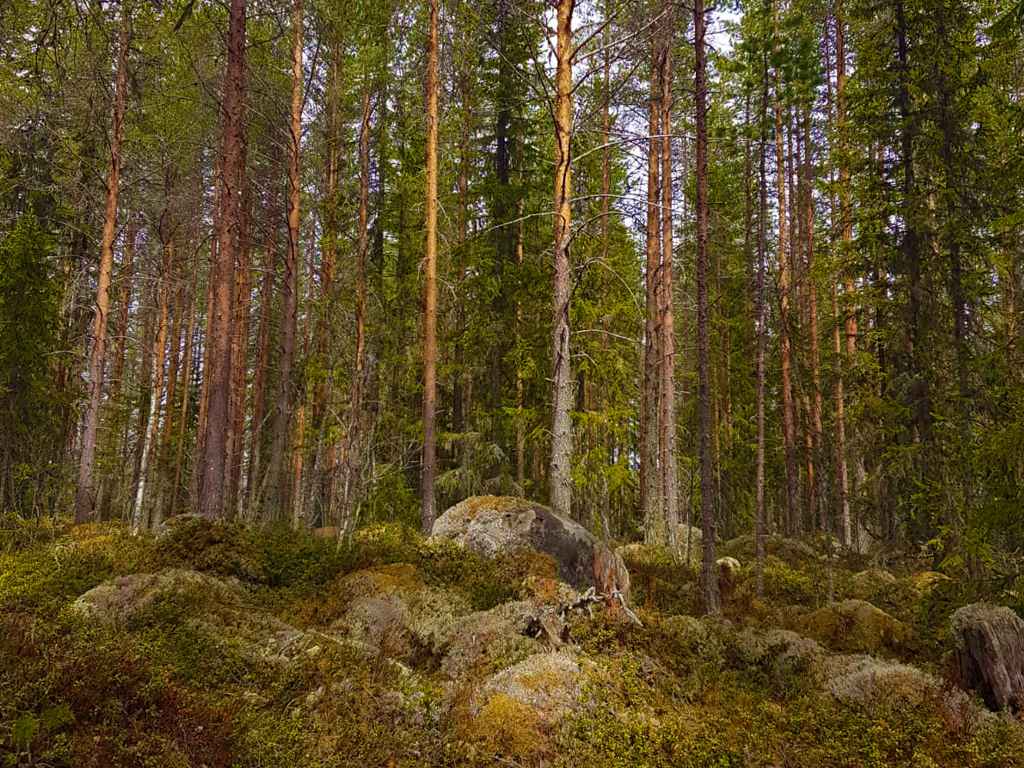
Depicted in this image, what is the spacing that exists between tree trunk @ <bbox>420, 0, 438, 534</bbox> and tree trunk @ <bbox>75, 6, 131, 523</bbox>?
7.55 m

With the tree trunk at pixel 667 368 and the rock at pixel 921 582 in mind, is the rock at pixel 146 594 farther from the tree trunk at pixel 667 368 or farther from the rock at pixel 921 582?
the rock at pixel 921 582

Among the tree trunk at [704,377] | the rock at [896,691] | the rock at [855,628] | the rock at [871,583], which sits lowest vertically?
the rock at [871,583]

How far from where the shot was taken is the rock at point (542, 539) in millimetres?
9922

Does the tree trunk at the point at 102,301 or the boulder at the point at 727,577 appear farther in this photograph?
the tree trunk at the point at 102,301

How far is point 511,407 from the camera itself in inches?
631

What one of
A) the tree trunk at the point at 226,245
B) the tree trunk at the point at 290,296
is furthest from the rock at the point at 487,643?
the tree trunk at the point at 290,296

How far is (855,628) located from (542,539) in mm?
4784

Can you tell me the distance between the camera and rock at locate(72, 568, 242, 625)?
6.25 metres

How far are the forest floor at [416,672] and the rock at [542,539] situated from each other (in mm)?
485

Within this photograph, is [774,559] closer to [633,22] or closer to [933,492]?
[933,492]

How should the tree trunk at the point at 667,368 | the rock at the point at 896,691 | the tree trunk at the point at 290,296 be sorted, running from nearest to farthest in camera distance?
the rock at the point at 896,691
the tree trunk at the point at 290,296
the tree trunk at the point at 667,368

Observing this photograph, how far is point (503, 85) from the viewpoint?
17281 millimetres

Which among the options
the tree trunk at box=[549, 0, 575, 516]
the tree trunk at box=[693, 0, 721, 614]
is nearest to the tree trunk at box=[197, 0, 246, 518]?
the tree trunk at box=[549, 0, 575, 516]

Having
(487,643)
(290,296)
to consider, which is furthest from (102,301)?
(487,643)
